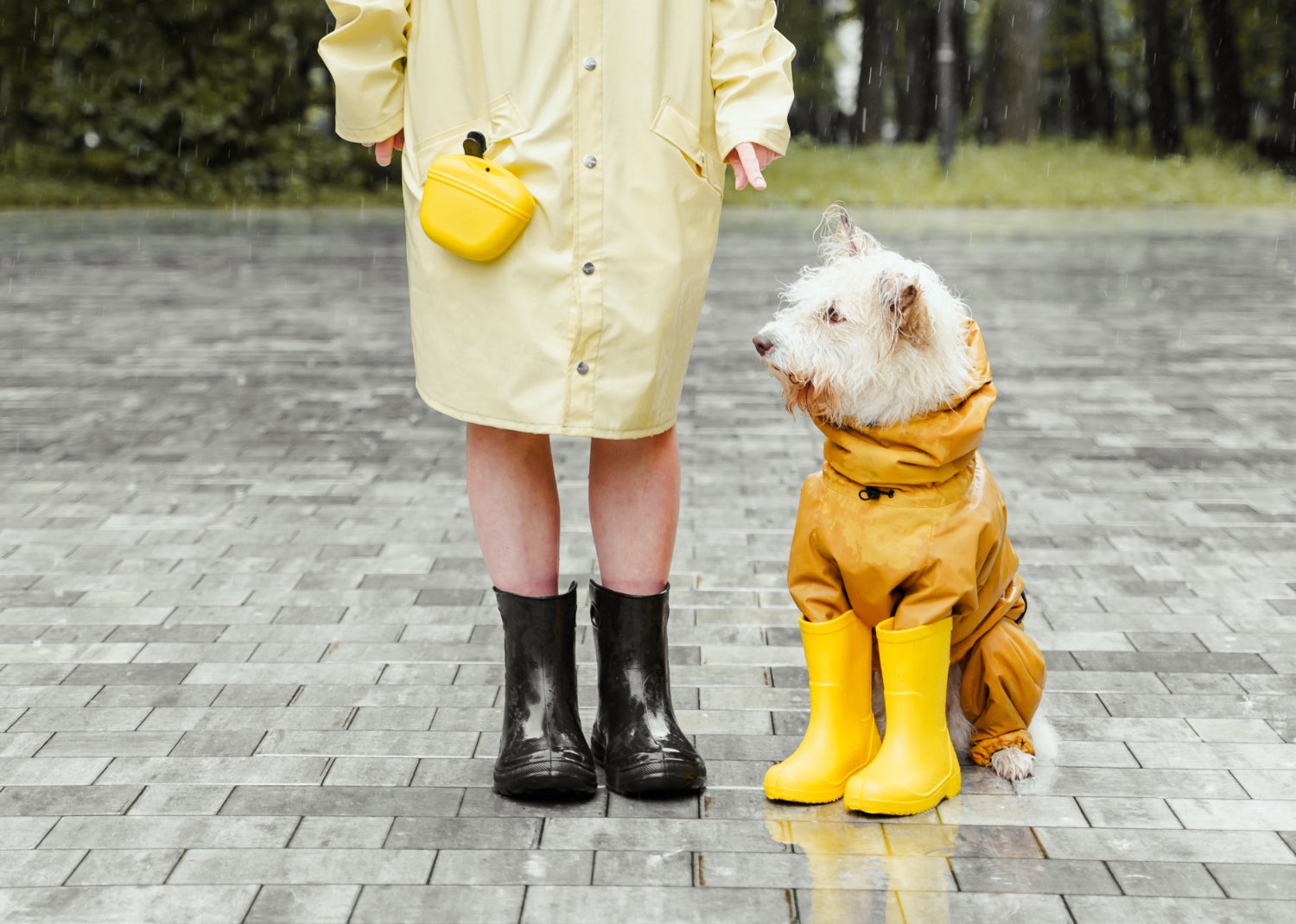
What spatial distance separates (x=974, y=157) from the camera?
23.9 metres

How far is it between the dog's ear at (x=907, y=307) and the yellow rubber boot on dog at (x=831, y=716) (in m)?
0.58

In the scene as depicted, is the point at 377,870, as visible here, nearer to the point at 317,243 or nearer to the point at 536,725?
the point at 536,725

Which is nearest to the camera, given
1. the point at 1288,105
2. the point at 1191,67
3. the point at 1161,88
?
the point at 1288,105

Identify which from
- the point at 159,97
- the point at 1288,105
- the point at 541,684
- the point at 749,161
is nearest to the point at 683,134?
the point at 749,161

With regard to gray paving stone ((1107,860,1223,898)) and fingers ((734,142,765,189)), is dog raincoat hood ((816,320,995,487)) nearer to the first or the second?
fingers ((734,142,765,189))

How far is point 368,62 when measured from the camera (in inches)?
117

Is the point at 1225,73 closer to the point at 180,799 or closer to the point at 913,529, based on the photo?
the point at 913,529

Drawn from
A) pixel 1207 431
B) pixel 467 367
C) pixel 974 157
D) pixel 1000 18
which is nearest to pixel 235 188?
pixel 974 157

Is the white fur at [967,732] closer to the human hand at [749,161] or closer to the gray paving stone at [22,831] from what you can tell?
the human hand at [749,161]

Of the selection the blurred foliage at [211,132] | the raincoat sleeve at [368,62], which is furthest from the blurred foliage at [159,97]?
the raincoat sleeve at [368,62]

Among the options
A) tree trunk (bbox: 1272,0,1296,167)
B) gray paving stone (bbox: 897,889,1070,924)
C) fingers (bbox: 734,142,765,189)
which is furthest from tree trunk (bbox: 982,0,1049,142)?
gray paving stone (bbox: 897,889,1070,924)

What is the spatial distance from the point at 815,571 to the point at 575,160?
935 millimetres

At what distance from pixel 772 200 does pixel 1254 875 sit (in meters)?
18.4

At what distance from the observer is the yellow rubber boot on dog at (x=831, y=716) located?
2916mm
